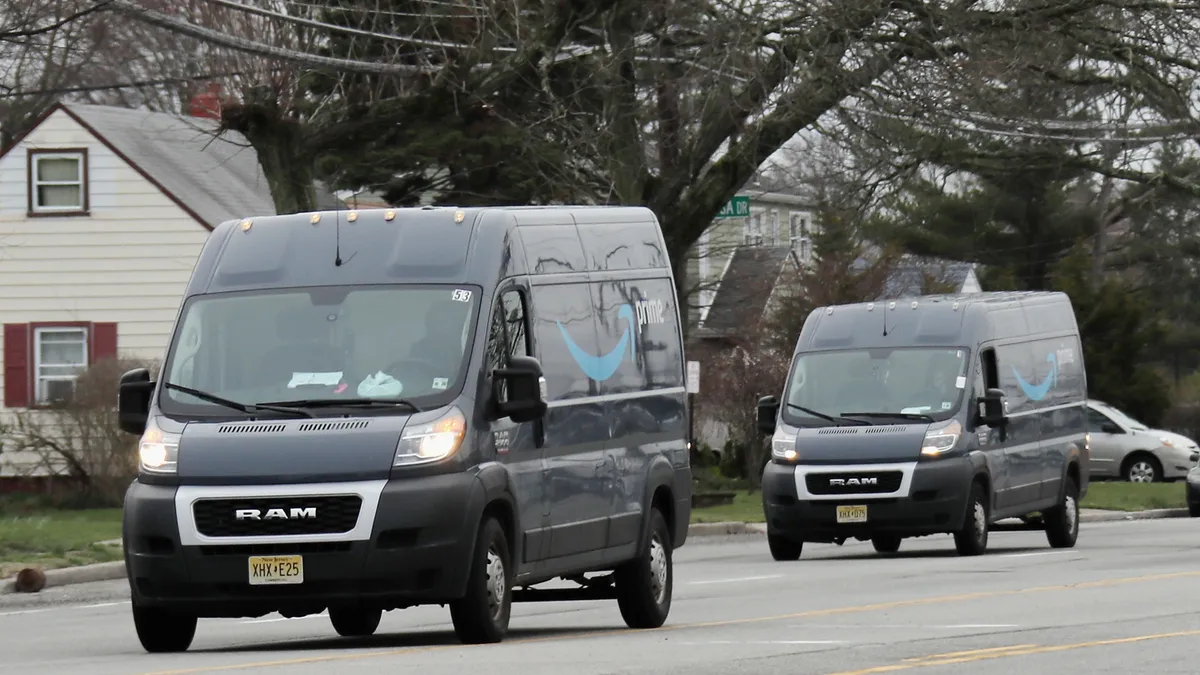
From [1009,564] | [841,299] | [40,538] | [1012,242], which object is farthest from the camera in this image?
A: [1012,242]

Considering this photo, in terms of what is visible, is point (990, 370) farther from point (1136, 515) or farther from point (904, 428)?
point (1136, 515)

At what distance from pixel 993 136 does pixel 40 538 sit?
16.0 meters

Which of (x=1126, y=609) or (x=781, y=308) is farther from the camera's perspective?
(x=781, y=308)

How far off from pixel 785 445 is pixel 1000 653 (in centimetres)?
1080

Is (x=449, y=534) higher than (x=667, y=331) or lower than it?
lower


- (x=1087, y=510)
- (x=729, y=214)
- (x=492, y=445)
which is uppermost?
(x=729, y=214)

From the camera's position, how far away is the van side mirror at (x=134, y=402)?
40.4 feet

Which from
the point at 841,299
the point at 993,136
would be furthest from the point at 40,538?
the point at 841,299

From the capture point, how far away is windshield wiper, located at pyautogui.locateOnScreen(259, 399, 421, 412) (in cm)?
1184

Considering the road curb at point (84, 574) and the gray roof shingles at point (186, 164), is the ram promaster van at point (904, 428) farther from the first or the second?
the gray roof shingles at point (186, 164)

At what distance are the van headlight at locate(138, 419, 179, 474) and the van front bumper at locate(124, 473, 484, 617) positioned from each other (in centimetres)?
12

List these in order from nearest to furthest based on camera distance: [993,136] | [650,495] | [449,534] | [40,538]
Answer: [449,534], [650,495], [40,538], [993,136]

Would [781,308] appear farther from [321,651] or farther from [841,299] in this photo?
[321,651]

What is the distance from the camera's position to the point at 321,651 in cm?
1215
